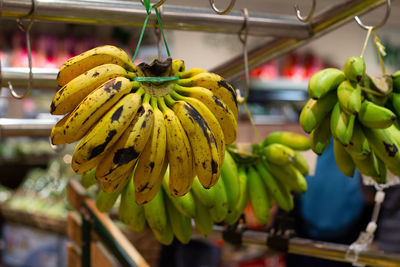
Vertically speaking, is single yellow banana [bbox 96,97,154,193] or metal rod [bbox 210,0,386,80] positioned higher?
metal rod [bbox 210,0,386,80]

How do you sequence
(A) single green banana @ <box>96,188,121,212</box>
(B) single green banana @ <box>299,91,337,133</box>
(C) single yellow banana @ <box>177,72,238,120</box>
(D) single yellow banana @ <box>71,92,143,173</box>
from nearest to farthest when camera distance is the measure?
1. (D) single yellow banana @ <box>71,92,143,173</box>
2. (C) single yellow banana @ <box>177,72,238,120</box>
3. (B) single green banana @ <box>299,91,337,133</box>
4. (A) single green banana @ <box>96,188,121,212</box>

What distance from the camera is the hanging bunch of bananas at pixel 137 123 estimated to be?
604mm

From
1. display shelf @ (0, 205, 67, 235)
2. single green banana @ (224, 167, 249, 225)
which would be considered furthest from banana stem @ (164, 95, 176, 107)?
display shelf @ (0, 205, 67, 235)

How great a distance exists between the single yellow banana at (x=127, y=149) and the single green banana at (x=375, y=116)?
1.26 feet

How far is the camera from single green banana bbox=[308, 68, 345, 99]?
2.59 feet

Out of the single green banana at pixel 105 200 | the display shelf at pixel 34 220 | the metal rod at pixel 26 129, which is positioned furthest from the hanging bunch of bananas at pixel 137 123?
→ the display shelf at pixel 34 220

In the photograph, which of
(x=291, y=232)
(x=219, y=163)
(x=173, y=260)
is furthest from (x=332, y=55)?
(x=219, y=163)

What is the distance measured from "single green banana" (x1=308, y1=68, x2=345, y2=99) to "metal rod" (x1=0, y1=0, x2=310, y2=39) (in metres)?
0.25

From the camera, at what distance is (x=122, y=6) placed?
2.92 feet

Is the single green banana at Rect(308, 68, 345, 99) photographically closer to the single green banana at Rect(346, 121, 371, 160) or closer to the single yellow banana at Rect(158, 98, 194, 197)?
the single green banana at Rect(346, 121, 371, 160)

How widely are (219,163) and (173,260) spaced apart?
1829 millimetres

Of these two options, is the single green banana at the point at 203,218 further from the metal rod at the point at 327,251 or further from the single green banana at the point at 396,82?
the single green banana at the point at 396,82

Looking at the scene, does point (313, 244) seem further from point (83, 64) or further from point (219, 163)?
point (83, 64)

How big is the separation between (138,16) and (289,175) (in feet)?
1.52
